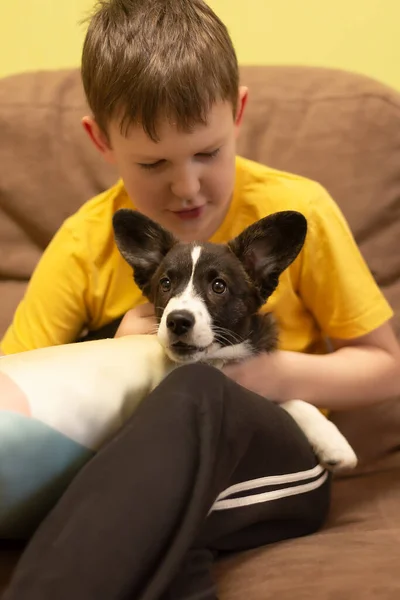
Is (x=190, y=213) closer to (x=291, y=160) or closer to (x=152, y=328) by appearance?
(x=152, y=328)

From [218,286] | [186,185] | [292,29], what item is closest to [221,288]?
[218,286]

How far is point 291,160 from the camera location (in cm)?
180

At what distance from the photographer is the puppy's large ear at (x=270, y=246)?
4.10 feet

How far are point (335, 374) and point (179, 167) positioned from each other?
1.75 feet

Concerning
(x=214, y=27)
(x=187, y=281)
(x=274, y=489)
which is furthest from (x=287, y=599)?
(x=214, y=27)

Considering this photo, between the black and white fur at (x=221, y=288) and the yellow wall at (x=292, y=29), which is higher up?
the yellow wall at (x=292, y=29)

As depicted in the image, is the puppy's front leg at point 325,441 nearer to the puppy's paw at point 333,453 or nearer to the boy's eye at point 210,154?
the puppy's paw at point 333,453

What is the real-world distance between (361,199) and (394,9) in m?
0.82

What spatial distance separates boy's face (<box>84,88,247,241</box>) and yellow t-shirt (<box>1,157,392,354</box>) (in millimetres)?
144

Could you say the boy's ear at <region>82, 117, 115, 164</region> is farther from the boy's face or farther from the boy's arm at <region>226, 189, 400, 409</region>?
the boy's arm at <region>226, 189, 400, 409</region>

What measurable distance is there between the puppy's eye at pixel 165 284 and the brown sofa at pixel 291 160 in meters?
0.56

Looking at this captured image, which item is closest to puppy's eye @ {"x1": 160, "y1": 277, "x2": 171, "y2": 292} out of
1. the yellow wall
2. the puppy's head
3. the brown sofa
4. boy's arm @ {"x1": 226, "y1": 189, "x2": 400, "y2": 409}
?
the puppy's head

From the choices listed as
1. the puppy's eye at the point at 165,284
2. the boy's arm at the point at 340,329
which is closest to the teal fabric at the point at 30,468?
the puppy's eye at the point at 165,284

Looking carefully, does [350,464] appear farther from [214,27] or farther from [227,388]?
[214,27]
